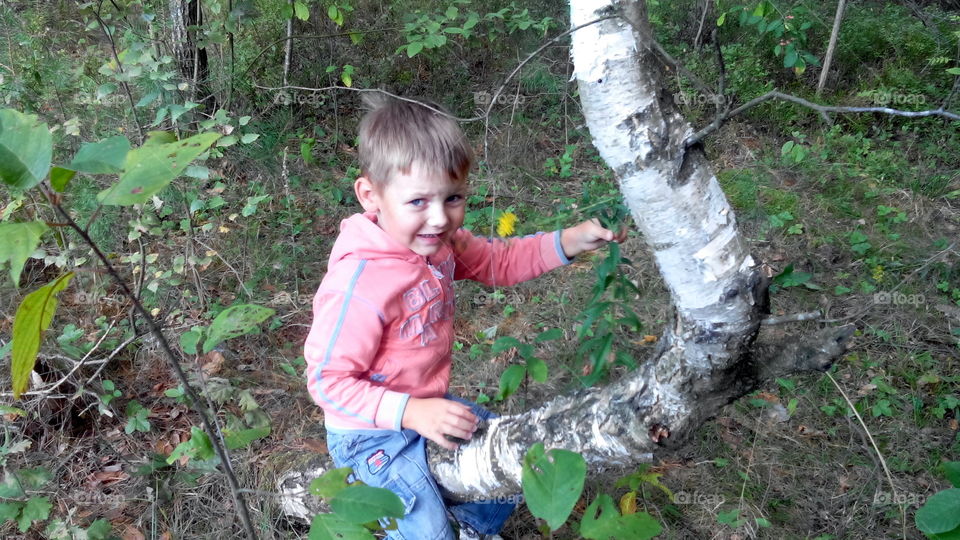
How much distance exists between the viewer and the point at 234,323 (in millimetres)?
1316

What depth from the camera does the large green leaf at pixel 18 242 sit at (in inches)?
28.8

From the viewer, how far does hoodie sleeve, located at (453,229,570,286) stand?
198cm

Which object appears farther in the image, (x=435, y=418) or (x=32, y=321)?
(x=435, y=418)

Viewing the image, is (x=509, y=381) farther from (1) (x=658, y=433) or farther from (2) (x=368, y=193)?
(2) (x=368, y=193)

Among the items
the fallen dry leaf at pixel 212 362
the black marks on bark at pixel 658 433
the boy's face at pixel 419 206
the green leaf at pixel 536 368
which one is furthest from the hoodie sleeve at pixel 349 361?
the fallen dry leaf at pixel 212 362

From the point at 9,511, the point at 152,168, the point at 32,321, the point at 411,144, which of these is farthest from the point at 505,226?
the point at 9,511

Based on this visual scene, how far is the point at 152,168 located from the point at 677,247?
1.03 m

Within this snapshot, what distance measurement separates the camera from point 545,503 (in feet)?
3.68

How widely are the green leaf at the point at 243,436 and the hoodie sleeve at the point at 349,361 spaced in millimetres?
166

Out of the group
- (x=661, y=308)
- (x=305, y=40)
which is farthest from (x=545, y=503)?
(x=305, y=40)

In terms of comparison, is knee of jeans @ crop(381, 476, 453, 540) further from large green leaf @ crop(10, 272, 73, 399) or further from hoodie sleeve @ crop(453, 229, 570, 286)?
large green leaf @ crop(10, 272, 73, 399)

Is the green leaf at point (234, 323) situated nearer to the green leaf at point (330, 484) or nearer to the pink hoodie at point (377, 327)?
the pink hoodie at point (377, 327)

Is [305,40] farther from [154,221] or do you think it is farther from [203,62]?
[154,221]

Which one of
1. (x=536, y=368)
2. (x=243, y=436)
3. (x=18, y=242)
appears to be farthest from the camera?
(x=536, y=368)
